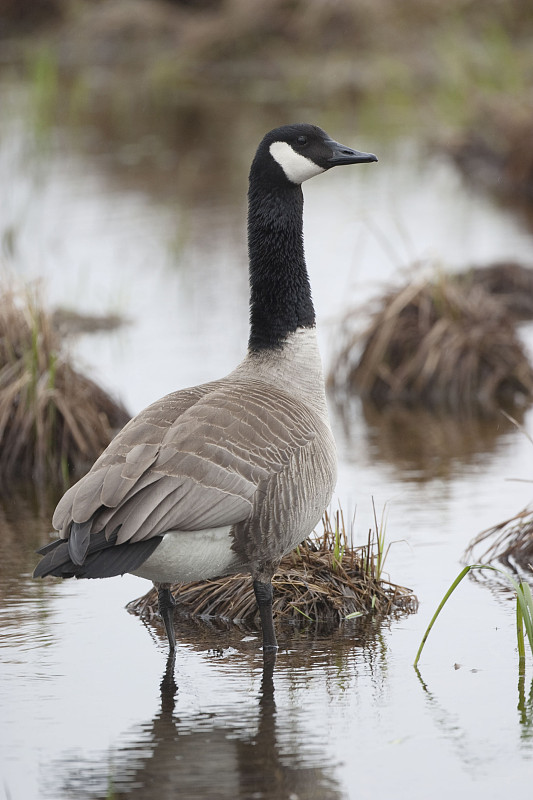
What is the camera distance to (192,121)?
2706 cm

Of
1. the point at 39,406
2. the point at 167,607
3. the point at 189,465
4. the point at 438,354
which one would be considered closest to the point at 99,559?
the point at 189,465

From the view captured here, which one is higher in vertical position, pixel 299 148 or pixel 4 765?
pixel 299 148

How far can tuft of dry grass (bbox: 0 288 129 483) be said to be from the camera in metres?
9.34

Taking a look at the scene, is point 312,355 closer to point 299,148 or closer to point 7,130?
point 299,148

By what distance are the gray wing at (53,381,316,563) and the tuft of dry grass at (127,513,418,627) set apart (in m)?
0.89

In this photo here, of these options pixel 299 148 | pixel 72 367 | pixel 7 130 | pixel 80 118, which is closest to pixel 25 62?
pixel 80 118

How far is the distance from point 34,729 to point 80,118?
22.6 meters

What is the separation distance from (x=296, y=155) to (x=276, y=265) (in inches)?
22.9

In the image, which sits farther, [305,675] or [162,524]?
[305,675]

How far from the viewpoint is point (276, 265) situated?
6.94m

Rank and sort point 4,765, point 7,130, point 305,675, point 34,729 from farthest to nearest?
point 7,130 → point 305,675 → point 34,729 → point 4,765

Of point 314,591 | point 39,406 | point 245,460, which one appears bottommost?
point 314,591

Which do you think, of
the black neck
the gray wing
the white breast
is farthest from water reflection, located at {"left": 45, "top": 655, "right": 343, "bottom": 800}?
the black neck

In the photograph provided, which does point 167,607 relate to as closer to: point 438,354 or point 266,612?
point 266,612
